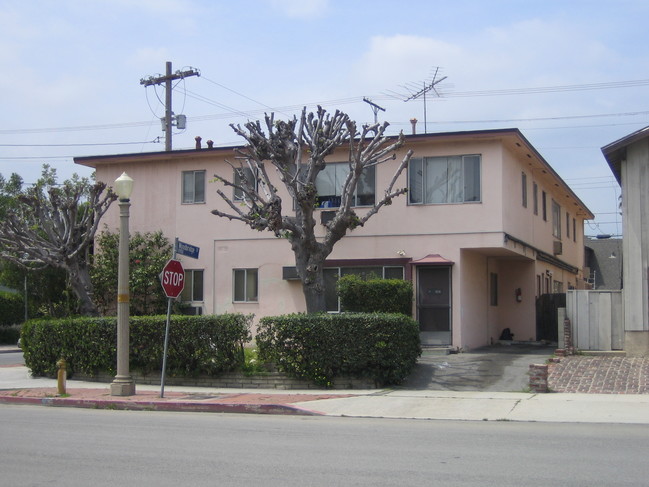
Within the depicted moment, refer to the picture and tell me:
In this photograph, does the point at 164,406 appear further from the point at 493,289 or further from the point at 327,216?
the point at 493,289

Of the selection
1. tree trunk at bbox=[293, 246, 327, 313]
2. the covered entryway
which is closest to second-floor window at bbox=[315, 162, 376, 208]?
the covered entryway

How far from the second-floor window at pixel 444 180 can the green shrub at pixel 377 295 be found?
265 cm

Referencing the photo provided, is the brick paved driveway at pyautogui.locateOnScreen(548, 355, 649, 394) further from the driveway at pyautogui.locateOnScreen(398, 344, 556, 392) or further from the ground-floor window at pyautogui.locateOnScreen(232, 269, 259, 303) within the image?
the ground-floor window at pyautogui.locateOnScreen(232, 269, 259, 303)

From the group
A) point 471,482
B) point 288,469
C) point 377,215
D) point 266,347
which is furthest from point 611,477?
point 377,215

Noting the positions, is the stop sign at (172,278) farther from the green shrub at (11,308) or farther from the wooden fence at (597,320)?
the green shrub at (11,308)

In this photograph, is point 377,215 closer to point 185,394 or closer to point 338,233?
point 338,233

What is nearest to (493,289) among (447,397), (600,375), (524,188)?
(524,188)

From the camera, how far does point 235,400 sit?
15.4 metres

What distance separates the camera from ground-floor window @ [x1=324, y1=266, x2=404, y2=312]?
73.6ft

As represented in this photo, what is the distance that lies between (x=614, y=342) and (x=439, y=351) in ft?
14.8

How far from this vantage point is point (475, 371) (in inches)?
721

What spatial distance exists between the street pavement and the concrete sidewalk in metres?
0.02

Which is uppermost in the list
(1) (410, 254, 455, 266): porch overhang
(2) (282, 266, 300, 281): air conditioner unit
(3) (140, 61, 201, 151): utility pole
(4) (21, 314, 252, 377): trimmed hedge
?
(3) (140, 61, 201, 151): utility pole

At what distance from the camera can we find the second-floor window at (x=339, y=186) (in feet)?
74.8
